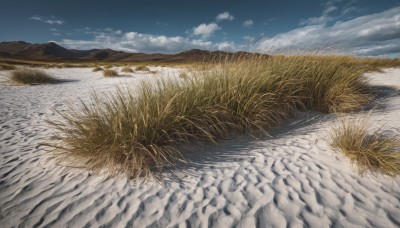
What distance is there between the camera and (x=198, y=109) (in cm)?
397

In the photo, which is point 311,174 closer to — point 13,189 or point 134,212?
point 134,212

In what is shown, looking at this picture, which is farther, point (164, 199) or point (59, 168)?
point (59, 168)

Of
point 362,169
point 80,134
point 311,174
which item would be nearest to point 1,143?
point 80,134

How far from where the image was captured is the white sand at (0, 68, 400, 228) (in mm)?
2207

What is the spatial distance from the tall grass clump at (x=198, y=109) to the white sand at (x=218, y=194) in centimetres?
31

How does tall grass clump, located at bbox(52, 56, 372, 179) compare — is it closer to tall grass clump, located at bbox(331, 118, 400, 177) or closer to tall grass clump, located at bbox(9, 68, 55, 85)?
tall grass clump, located at bbox(331, 118, 400, 177)

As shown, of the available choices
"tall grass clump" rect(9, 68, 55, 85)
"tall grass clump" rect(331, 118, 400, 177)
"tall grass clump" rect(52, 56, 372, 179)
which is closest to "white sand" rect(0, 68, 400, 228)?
"tall grass clump" rect(331, 118, 400, 177)

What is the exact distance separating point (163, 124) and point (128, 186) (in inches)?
41.1

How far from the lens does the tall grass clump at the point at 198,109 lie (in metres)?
3.06

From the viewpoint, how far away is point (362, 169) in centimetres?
297

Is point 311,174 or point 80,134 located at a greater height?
point 80,134

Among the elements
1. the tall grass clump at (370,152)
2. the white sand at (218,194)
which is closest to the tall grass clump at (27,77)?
the white sand at (218,194)

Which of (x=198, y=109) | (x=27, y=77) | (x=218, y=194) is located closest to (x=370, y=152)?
(x=218, y=194)

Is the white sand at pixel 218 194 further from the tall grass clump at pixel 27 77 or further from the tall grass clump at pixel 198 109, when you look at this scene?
the tall grass clump at pixel 27 77
